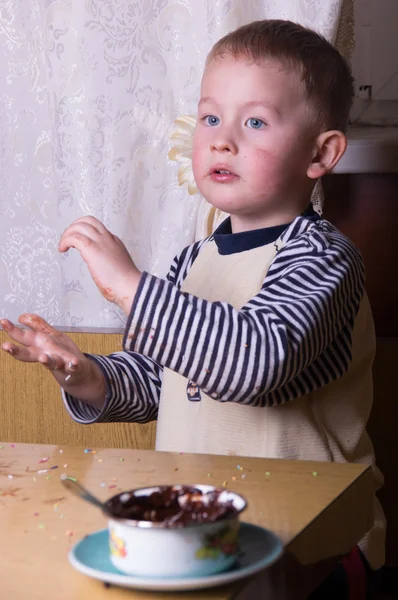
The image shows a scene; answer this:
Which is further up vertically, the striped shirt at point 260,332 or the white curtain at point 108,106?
the white curtain at point 108,106

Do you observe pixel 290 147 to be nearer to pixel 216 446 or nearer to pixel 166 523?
pixel 216 446

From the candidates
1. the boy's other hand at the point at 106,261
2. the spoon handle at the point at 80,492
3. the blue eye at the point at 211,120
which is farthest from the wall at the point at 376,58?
the spoon handle at the point at 80,492

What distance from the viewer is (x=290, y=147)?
1176 mm

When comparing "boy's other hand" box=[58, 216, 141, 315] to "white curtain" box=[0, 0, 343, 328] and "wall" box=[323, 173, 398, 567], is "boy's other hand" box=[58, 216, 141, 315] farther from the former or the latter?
"wall" box=[323, 173, 398, 567]

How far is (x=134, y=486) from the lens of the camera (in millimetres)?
764

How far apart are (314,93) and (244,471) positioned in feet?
1.89

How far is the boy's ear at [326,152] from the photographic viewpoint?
3.99 feet

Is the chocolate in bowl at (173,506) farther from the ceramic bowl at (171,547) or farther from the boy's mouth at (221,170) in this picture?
the boy's mouth at (221,170)

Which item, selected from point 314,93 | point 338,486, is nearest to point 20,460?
point 338,486

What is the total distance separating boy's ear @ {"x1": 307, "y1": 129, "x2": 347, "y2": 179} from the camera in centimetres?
121

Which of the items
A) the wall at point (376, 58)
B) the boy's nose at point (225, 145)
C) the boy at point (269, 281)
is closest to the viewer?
the boy at point (269, 281)

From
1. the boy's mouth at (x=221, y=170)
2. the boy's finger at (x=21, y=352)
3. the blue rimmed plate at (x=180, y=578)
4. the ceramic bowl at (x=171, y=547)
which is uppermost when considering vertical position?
the boy's mouth at (x=221, y=170)

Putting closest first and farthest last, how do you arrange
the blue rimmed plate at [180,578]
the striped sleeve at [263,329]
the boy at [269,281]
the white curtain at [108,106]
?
1. the blue rimmed plate at [180,578]
2. the striped sleeve at [263,329]
3. the boy at [269,281]
4. the white curtain at [108,106]

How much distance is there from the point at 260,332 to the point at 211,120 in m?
0.38
